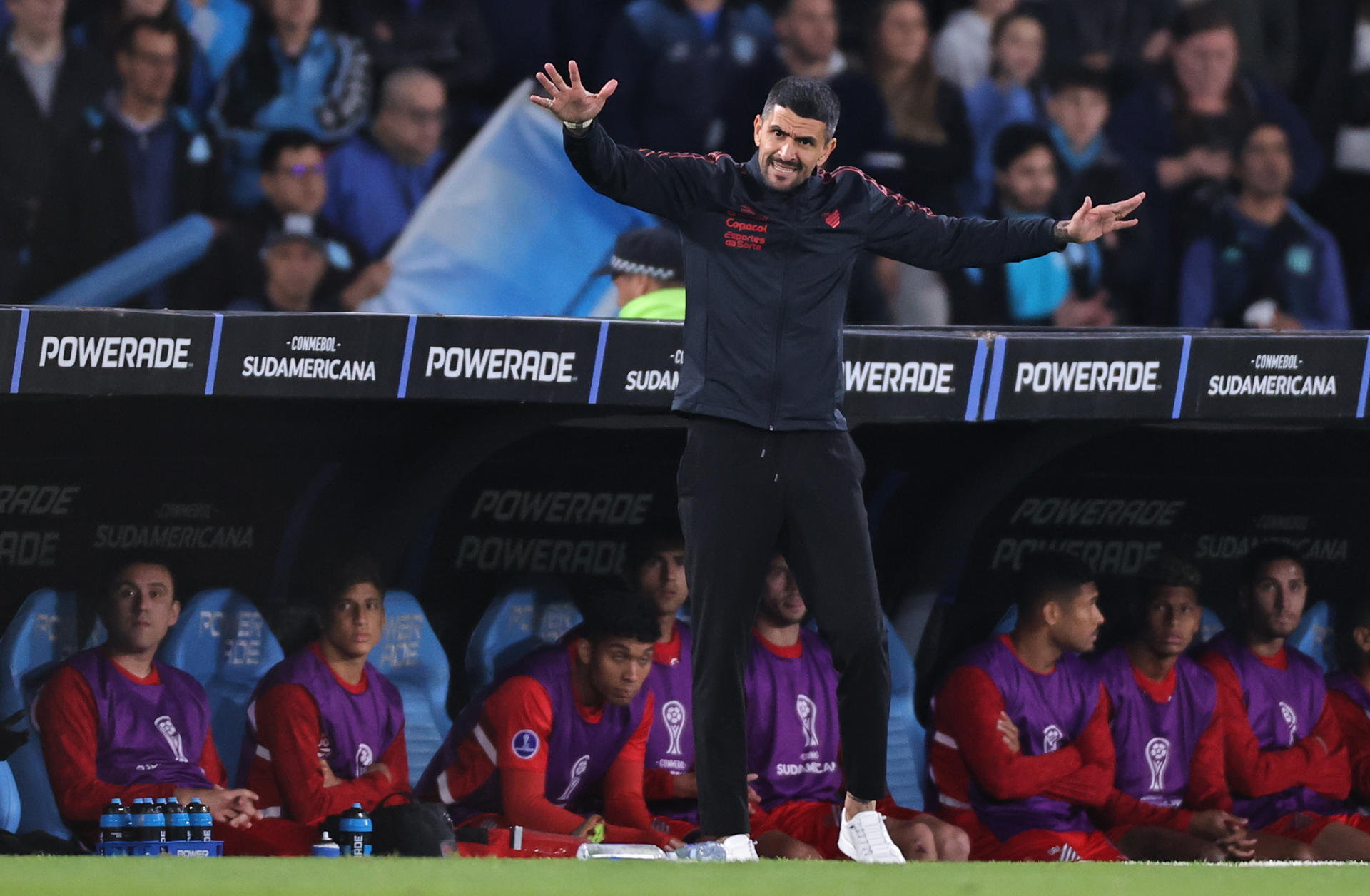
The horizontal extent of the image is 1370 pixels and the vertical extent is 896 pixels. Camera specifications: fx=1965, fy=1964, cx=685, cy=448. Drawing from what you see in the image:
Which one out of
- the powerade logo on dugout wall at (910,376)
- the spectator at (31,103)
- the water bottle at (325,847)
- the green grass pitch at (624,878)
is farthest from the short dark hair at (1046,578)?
the spectator at (31,103)

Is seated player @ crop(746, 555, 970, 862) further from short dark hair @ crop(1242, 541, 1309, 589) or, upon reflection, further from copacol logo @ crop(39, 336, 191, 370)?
copacol logo @ crop(39, 336, 191, 370)

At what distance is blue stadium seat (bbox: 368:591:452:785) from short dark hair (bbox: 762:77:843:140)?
8.23 feet

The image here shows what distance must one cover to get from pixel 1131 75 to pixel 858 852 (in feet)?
16.8

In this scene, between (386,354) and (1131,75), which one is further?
(1131,75)

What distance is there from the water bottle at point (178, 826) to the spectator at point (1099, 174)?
14.1 feet

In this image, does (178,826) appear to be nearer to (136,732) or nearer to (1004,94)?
(136,732)

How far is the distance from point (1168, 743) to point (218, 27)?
4.10 metres

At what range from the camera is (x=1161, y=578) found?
21.5ft

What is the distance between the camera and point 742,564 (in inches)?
151

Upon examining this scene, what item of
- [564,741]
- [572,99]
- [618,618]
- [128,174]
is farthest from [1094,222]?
[128,174]

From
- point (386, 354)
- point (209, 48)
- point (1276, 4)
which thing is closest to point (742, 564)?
point (386, 354)

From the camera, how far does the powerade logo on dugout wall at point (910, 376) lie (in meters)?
5.20

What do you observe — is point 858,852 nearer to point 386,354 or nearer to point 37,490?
point 386,354

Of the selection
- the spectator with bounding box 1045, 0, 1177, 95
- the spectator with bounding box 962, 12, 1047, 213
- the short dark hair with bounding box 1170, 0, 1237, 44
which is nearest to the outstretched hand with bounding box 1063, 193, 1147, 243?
the spectator with bounding box 962, 12, 1047, 213
